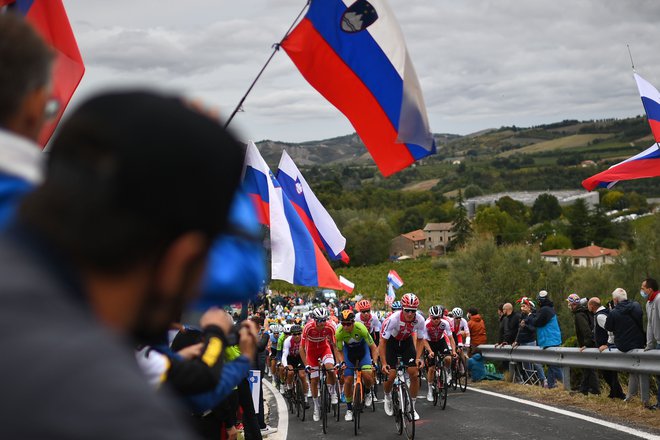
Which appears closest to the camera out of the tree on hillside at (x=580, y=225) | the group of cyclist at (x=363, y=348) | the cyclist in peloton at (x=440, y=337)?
the group of cyclist at (x=363, y=348)

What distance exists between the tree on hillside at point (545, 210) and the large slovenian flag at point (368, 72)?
163 m

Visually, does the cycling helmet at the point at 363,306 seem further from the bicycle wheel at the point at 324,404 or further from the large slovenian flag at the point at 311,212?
the bicycle wheel at the point at 324,404

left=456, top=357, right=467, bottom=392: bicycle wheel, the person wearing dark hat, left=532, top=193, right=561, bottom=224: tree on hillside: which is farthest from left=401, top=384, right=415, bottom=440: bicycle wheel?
left=532, top=193, right=561, bottom=224: tree on hillside

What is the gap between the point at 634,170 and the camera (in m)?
12.6

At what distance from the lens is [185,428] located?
92 cm

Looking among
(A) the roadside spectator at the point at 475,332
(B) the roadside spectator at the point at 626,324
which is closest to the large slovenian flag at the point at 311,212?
(B) the roadside spectator at the point at 626,324

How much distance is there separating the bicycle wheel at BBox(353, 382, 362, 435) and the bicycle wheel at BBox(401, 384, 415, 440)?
2.63 feet

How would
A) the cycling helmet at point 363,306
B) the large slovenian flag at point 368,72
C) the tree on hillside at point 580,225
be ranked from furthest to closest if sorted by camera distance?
1. the tree on hillside at point 580,225
2. the cycling helmet at point 363,306
3. the large slovenian flag at point 368,72

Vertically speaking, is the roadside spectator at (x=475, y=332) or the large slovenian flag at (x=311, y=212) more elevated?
the large slovenian flag at (x=311, y=212)

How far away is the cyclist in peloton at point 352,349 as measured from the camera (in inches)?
508

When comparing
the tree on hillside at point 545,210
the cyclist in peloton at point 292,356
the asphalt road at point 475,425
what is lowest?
the asphalt road at point 475,425

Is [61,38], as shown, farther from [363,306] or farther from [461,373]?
[461,373]

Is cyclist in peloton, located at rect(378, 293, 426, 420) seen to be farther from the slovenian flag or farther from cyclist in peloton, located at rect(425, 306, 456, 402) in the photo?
the slovenian flag

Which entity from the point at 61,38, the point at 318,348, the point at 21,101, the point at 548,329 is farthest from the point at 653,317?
the point at 21,101
